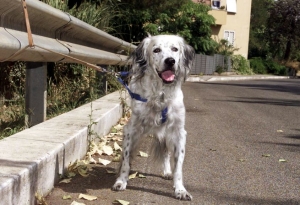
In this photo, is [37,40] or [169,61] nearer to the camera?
[37,40]

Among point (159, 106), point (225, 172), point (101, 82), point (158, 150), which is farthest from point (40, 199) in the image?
point (101, 82)

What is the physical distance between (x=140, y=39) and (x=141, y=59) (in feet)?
64.6

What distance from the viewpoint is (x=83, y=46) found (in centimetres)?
657

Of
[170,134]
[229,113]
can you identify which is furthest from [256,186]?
[229,113]

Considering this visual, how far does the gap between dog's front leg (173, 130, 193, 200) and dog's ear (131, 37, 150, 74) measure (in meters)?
0.70

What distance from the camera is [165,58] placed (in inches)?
180

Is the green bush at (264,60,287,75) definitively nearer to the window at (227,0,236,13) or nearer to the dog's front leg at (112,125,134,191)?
the window at (227,0,236,13)

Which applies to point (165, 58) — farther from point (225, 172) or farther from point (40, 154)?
point (40, 154)

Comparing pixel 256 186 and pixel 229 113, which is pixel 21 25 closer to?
pixel 256 186

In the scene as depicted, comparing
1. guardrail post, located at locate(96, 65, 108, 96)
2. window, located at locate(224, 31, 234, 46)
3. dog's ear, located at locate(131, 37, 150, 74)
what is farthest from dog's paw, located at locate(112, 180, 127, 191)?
window, located at locate(224, 31, 234, 46)

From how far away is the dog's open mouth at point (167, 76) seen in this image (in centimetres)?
451

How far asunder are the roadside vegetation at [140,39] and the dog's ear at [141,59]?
122 cm

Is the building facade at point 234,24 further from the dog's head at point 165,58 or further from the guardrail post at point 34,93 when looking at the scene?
the guardrail post at point 34,93

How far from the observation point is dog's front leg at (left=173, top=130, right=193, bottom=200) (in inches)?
159
